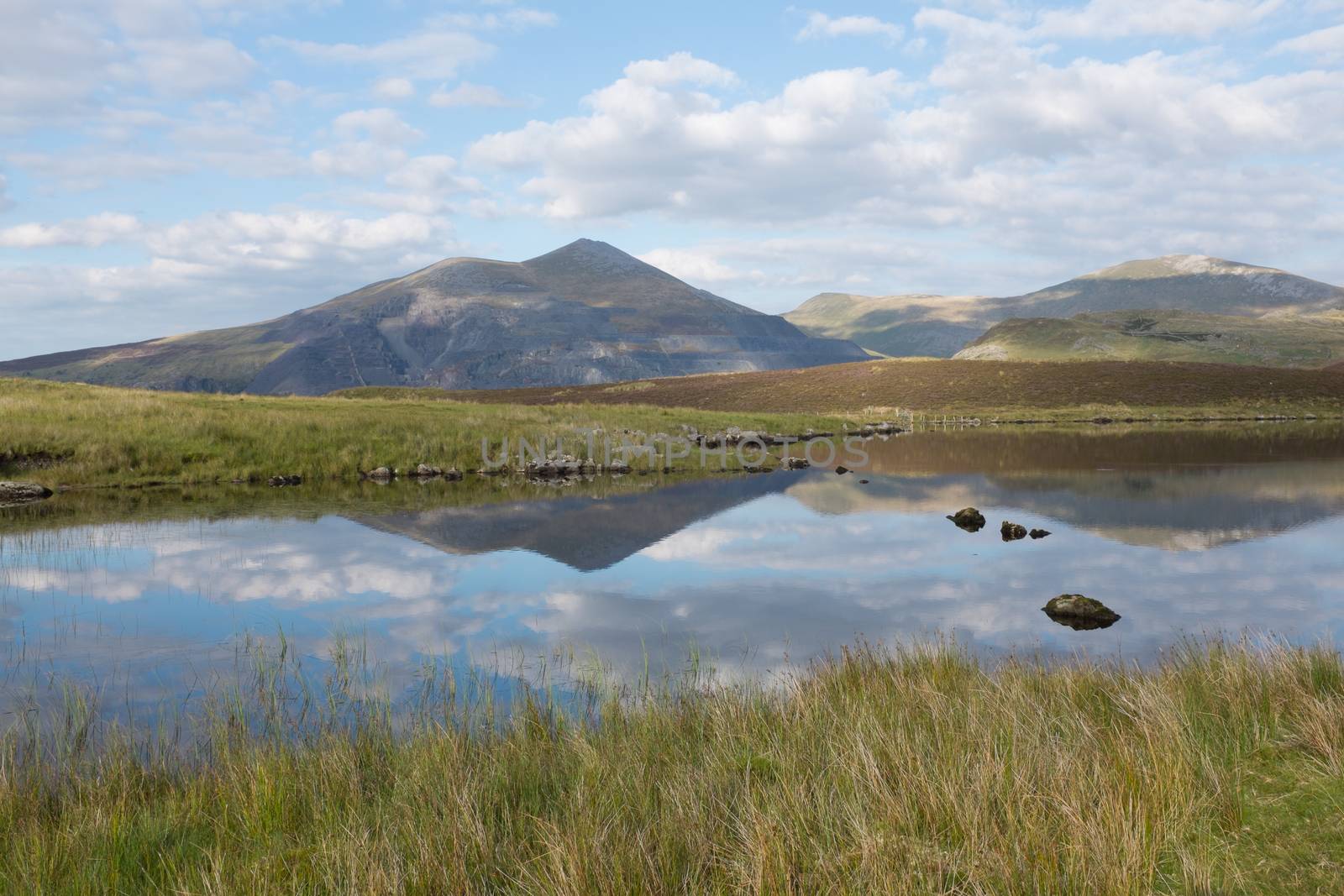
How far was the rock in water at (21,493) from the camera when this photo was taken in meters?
22.2

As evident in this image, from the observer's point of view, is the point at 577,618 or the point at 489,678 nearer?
the point at 489,678

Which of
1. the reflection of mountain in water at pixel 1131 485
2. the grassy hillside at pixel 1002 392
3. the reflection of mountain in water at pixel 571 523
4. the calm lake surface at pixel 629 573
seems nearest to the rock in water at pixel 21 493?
the calm lake surface at pixel 629 573

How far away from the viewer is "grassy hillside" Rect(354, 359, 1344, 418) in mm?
71219

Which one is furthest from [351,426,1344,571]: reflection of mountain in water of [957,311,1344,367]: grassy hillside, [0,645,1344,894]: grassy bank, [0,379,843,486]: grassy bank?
[957,311,1344,367]: grassy hillside

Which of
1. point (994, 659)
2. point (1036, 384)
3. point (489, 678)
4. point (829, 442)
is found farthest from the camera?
point (1036, 384)

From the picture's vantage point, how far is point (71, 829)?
492 centimetres

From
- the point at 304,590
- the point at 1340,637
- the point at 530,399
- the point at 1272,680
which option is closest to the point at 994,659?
the point at 1272,680

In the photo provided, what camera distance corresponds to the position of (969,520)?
2059 cm

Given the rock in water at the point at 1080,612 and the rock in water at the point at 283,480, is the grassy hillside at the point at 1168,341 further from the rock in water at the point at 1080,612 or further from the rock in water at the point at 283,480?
the rock in water at the point at 1080,612

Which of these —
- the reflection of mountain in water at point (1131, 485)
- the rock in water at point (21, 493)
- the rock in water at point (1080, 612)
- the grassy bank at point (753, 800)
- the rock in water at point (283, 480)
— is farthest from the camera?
the rock in water at point (283, 480)

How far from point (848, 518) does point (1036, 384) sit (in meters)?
67.5

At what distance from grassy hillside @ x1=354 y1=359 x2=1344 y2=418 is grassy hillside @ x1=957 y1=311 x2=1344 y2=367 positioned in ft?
124

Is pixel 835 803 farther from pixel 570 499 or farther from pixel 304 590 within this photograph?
pixel 570 499

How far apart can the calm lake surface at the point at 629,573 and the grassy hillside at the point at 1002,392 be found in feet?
156
